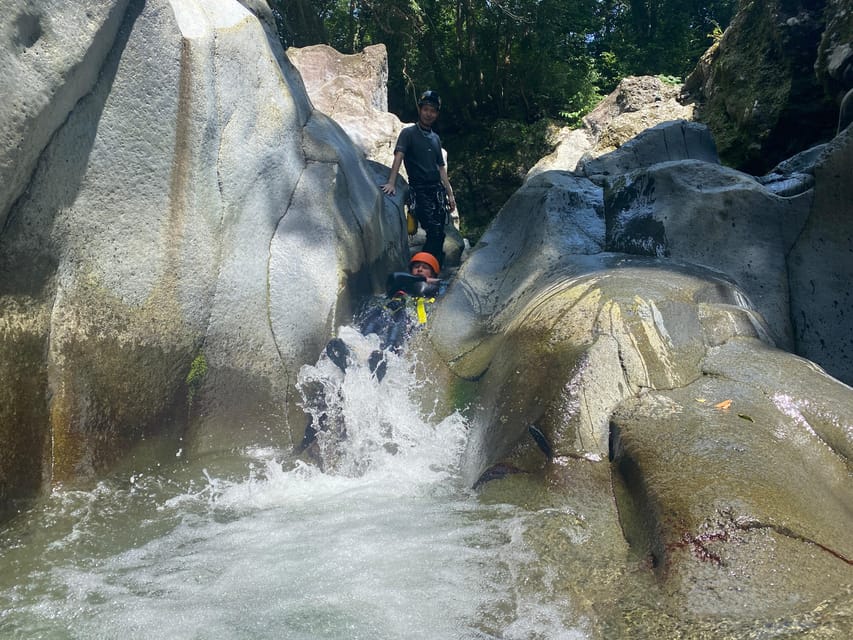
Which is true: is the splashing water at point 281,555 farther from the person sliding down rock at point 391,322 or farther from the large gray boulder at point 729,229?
the large gray boulder at point 729,229

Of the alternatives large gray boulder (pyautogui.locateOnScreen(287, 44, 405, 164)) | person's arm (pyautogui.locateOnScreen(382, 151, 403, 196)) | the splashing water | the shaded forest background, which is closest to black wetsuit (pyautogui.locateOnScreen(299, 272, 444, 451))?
the splashing water

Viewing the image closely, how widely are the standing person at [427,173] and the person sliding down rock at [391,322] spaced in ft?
3.02

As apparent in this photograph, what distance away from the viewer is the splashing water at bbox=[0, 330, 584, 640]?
2.62 meters

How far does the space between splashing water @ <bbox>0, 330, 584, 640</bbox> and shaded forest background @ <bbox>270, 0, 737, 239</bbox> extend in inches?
439

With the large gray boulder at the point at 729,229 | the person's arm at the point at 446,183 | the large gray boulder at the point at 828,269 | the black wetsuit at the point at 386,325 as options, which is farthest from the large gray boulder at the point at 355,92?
the large gray boulder at the point at 828,269

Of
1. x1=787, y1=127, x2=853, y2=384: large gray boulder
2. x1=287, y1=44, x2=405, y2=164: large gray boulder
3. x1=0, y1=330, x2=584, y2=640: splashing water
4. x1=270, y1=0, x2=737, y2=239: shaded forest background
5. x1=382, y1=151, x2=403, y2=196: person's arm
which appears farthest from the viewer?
x1=270, y1=0, x2=737, y2=239: shaded forest background

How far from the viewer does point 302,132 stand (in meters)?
5.88

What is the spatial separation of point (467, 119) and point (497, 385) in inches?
507

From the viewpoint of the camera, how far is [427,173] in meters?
7.77

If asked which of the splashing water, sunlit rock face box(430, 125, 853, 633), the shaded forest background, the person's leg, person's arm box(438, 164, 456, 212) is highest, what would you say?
the shaded forest background

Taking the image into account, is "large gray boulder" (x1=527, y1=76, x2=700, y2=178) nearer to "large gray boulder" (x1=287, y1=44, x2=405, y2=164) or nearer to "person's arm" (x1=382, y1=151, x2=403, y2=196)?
"large gray boulder" (x1=287, y1=44, x2=405, y2=164)

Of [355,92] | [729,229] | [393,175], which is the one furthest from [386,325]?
[355,92]

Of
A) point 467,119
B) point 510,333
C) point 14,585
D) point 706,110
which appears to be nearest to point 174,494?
point 14,585

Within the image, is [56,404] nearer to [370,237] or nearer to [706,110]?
[370,237]
